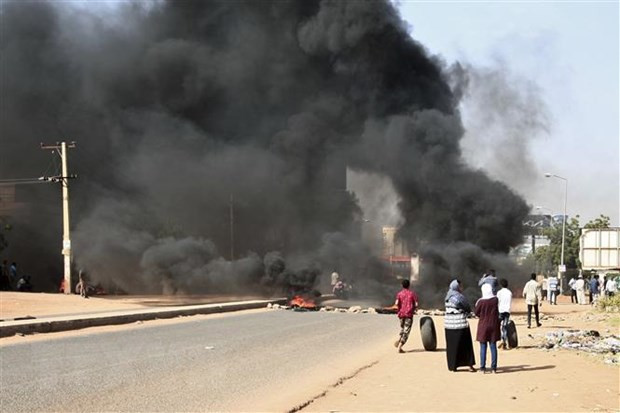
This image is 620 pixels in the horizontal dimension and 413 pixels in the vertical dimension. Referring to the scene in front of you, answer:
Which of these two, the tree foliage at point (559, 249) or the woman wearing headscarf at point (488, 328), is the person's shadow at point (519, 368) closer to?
the woman wearing headscarf at point (488, 328)

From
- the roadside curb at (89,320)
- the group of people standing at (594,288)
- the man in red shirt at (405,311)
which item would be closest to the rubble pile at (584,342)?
the man in red shirt at (405,311)

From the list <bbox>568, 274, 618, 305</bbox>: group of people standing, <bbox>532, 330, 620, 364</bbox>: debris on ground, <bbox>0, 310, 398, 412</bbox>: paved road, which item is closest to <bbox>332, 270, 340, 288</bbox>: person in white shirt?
<bbox>568, 274, 618, 305</bbox>: group of people standing

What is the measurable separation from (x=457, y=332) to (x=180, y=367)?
4316 millimetres

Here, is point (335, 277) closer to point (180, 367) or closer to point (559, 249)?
point (180, 367)

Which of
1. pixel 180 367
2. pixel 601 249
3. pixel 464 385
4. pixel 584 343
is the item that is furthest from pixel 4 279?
pixel 464 385

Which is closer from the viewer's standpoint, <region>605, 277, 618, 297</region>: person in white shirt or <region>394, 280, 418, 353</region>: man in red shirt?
<region>394, 280, 418, 353</region>: man in red shirt

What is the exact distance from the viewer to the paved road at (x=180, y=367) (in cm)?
896

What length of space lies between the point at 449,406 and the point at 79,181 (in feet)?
131

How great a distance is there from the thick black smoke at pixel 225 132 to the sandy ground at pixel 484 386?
973 inches

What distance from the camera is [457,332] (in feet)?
37.3

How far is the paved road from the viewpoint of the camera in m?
8.96

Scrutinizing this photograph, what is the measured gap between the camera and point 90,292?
37.4 m

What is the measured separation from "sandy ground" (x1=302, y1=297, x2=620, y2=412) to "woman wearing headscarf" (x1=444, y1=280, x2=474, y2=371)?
0.65 ft

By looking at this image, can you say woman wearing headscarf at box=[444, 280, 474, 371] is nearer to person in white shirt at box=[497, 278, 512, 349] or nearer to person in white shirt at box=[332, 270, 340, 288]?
person in white shirt at box=[497, 278, 512, 349]
